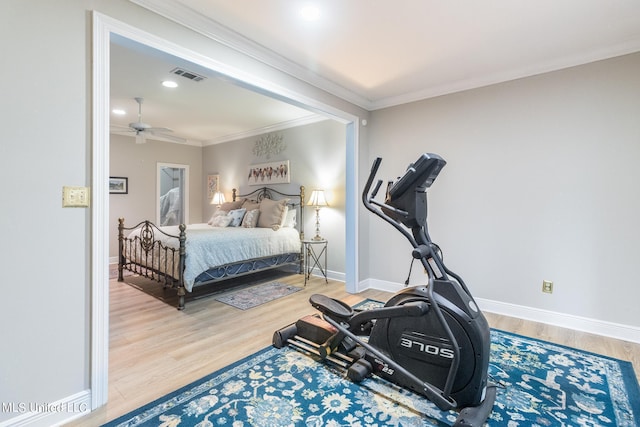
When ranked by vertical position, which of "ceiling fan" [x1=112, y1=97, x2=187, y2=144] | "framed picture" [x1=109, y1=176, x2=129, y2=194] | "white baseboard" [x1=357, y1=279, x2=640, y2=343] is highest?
"ceiling fan" [x1=112, y1=97, x2=187, y2=144]

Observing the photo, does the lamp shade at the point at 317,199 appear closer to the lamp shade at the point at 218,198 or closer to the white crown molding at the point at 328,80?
the white crown molding at the point at 328,80

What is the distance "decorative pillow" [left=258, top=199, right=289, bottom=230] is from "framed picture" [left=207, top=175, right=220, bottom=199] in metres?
2.18

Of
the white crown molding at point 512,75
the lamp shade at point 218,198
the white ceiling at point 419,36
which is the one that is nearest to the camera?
the white ceiling at point 419,36

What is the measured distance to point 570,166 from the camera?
2881 mm

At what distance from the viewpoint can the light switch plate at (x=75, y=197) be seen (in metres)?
1.64

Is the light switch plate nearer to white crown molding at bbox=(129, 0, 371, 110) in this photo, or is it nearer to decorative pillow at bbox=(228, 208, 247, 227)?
white crown molding at bbox=(129, 0, 371, 110)

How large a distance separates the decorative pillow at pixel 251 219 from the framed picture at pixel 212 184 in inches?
80.8

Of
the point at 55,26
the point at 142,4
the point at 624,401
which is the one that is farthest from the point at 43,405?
the point at 624,401

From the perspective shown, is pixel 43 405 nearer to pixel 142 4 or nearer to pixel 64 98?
pixel 64 98

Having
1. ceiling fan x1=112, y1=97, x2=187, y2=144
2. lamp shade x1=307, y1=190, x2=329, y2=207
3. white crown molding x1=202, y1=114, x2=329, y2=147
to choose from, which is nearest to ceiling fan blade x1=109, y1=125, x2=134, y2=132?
ceiling fan x1=112, y1=97, x2=187, y2=144

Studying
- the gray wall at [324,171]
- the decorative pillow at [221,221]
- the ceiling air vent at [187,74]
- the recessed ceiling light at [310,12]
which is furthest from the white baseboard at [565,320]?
the ceiling air vent at [187,74]

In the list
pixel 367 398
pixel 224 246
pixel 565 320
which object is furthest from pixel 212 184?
pixel 565 320

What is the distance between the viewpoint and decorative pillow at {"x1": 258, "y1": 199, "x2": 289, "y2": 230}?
16.0 ft

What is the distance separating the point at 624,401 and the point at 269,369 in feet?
7.24
